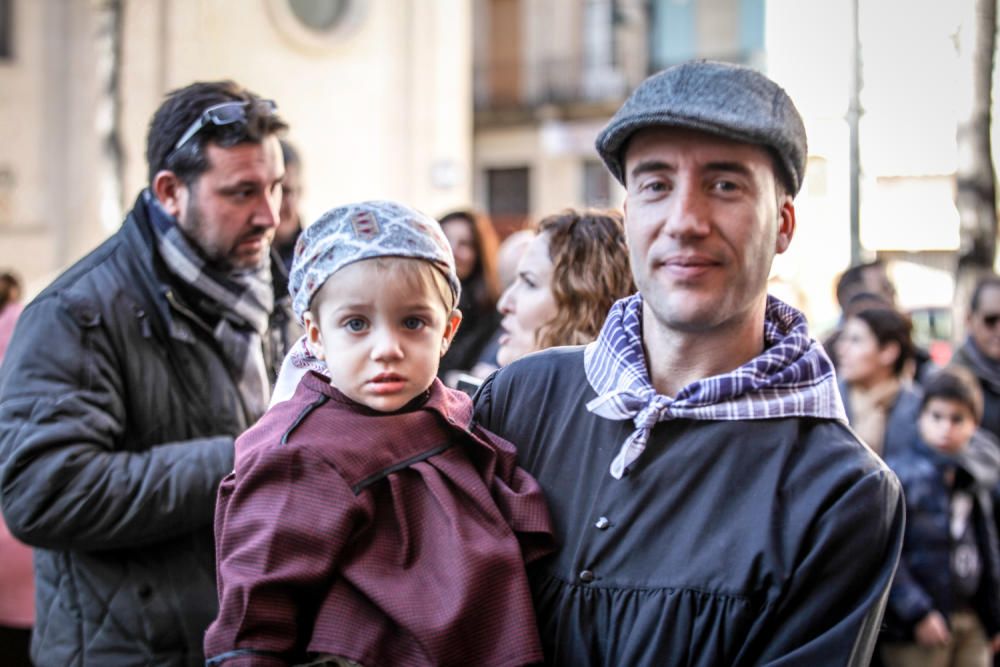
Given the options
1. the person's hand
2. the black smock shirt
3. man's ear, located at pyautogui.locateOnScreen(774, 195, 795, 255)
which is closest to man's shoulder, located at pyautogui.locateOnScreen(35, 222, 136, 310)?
the black smock shirt

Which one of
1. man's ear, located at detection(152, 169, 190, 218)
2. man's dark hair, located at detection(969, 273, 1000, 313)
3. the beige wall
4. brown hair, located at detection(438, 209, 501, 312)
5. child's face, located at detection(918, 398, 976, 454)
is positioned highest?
the beige wall

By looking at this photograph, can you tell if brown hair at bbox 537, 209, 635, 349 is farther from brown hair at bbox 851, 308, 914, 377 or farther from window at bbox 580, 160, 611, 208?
window at bbox 580, 160, 611, 208

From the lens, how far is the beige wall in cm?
1351

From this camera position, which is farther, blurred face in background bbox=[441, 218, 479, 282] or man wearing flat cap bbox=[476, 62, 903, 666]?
blurred face in background bbox=[441, 218, 479, 282]

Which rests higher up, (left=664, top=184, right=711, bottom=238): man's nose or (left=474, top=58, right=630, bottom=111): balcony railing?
(left=474, top=58, right=630, bottom=111): balcony railing

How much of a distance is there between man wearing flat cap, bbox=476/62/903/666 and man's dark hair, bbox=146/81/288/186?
52.0 inches

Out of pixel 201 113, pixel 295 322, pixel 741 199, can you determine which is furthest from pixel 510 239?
pixel 741 199

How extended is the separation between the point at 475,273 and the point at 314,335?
3.58 m

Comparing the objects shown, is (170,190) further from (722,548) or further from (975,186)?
(975,186)

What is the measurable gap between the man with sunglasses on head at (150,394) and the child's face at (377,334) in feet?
2.95

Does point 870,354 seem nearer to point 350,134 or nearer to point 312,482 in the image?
point 312,482

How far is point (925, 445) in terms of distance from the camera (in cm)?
503

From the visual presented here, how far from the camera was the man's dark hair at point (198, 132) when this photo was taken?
126 inches

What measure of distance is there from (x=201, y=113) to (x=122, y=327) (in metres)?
0.65
